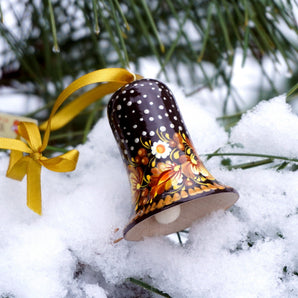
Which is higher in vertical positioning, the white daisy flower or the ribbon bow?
the ribbon bow

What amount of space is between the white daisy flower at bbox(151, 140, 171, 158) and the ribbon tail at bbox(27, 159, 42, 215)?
0.43ft

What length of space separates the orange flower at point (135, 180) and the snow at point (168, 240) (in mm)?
43

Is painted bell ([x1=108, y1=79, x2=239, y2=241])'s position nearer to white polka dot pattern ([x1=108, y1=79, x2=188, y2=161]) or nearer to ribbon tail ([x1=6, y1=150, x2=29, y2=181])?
white polka dot pattern ([x1=108, y1=79, x2=188, y2=161])

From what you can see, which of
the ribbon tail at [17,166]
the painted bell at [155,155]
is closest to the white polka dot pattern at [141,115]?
the painted bell at [155,155]

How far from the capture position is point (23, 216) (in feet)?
1.30

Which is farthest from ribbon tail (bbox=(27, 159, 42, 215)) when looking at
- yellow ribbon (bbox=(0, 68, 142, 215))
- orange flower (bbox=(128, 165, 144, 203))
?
orange flower (bbox=(128, 165, 144, 203))

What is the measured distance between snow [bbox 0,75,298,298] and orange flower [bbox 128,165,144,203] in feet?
0.14

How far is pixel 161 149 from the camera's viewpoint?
1.14 ft

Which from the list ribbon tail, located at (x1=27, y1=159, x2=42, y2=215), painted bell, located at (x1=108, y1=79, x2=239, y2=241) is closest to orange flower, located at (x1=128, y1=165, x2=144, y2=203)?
painted bell, located at (x1=108, y1=79, x2=239, y2=241)

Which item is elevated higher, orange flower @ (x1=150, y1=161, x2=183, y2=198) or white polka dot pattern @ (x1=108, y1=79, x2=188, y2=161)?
white polka dot pattern @ (x1=108, y1=79, x2=188, y2=161)

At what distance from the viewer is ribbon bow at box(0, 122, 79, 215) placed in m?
0.38

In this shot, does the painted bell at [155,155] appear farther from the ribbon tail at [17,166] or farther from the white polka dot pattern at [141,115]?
the ribbon tail at [17,166]

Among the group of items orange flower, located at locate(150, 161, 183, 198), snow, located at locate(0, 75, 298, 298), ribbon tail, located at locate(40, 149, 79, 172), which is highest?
ribbon tail, located at locate(40, 149, 79, 172)

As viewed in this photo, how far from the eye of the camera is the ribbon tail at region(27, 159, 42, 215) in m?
0.38
